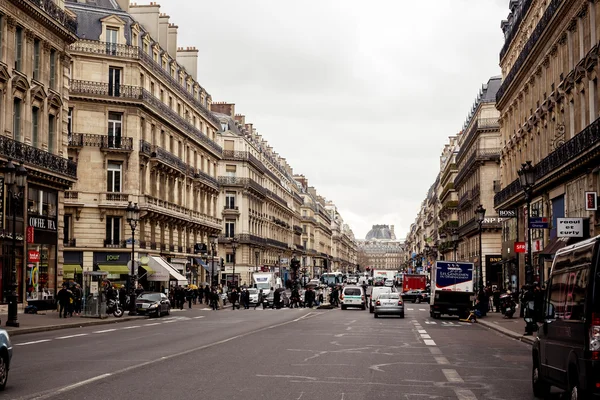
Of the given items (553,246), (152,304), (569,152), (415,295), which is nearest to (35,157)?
(152,304)

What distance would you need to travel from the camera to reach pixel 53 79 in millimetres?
44312

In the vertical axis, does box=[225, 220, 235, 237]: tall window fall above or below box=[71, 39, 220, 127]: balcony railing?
below

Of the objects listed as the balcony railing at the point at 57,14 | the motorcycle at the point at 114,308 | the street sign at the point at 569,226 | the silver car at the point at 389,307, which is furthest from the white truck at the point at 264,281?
the street sign at the point at 569,226

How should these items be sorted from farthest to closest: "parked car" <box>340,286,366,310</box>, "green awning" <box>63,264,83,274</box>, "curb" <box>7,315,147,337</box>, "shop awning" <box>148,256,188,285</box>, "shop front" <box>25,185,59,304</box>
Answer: "parked car" <box>340,286,366,310</box> → "green awning" <box>63,264,83,274</box> → "shop awning" <box>148,256,188,285</box> → "shop front" <box>25,185,59,304</box> → "curb" <box>7,315,147,337</box>

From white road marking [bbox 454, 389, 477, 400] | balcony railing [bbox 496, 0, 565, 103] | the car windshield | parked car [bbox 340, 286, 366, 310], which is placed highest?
balcony railing [bbox 496, 0, 565, 103]

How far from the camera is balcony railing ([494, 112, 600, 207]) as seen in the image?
32.7 m

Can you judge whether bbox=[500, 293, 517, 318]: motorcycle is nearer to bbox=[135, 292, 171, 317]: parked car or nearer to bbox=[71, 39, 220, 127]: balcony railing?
bbox=[135, 292, 171, 317]: parked car

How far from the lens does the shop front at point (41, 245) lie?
135 feet

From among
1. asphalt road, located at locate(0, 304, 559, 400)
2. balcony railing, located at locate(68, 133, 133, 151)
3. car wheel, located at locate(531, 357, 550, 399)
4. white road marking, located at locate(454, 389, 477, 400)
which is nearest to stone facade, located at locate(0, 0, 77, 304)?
asphalt road, located at locate(0, 304, 559, 400)

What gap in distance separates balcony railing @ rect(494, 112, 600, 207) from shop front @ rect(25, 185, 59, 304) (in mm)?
24499

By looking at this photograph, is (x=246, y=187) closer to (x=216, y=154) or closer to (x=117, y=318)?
(x=216, y=154)

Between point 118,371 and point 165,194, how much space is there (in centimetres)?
5291

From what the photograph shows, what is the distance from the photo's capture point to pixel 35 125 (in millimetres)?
42125

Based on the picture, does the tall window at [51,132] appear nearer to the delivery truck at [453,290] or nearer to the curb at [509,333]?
the delivery truck at [453,290]
